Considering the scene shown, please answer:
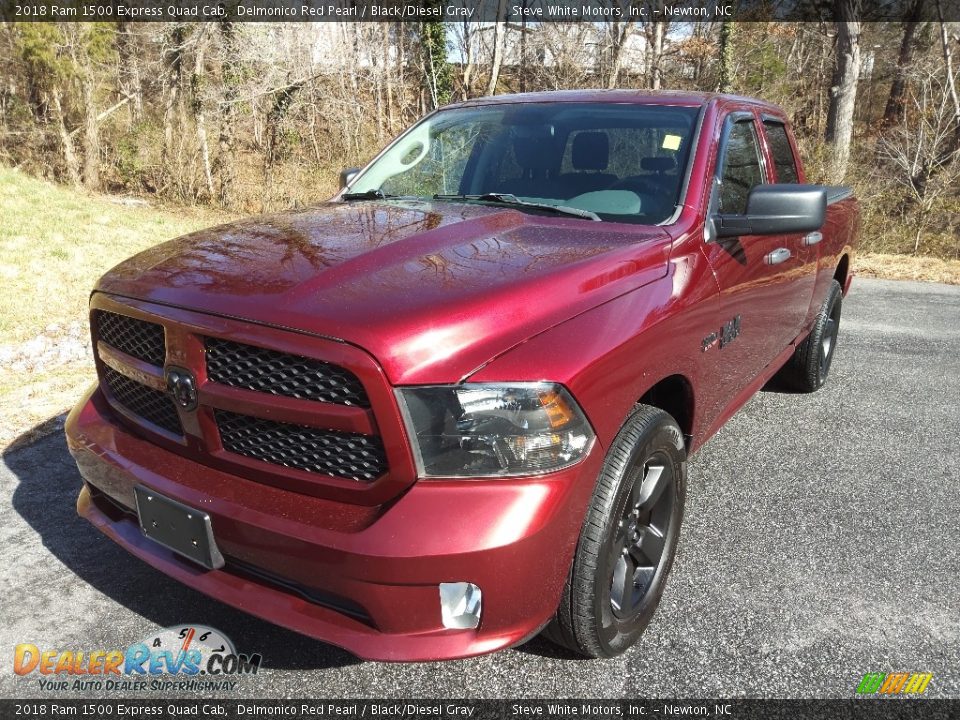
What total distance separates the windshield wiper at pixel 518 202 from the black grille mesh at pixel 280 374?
139 centimetres

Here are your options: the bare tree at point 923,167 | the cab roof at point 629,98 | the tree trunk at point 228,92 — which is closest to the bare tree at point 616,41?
the bare tree at point 923,167

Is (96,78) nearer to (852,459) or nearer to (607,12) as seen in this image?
(607,12)

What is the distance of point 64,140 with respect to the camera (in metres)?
16.0

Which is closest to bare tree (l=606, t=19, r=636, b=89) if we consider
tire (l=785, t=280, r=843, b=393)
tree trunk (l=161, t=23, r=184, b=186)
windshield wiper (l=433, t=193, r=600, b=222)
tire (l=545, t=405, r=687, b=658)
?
tree trunk (l=161, t=23, r=184, b=186)

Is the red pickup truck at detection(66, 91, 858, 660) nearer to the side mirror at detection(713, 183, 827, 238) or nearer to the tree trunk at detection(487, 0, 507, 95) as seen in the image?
the side mirror at detection(713, 183, 827, 238)

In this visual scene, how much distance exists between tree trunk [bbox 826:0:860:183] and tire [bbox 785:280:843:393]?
11715mm

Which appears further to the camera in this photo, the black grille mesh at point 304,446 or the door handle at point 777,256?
the door handle at point 777,256

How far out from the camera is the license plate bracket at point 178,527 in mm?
2023

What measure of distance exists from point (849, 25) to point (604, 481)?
19.4m

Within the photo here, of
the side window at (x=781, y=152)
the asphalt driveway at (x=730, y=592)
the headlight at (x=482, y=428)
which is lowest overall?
the asphalt driveway at (x=730, y=592)

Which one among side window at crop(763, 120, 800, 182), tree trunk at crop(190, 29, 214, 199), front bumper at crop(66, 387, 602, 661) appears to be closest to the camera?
front bumper at crop(66, 387, 602, 661)

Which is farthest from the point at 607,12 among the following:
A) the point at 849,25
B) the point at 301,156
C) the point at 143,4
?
the point at 143,4

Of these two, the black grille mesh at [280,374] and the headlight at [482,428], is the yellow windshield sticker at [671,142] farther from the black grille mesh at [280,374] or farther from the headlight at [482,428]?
the black grille mesh at [280,374]

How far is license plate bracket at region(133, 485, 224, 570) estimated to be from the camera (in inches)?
→ 79.7
